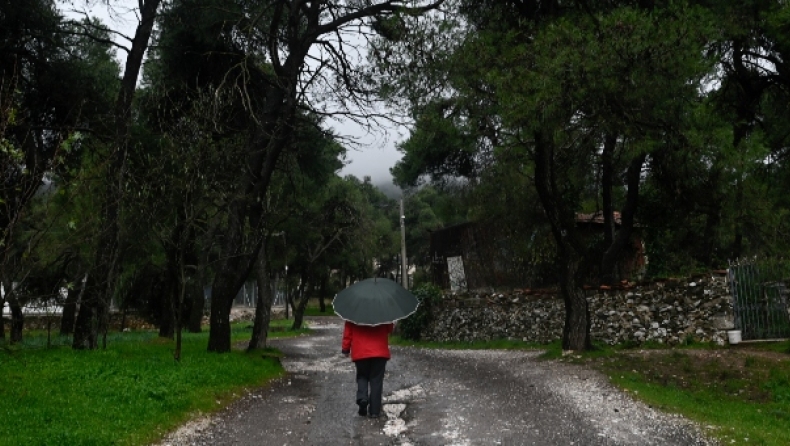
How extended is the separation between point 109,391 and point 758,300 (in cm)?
1432

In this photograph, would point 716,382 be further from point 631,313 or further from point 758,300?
point 631,313

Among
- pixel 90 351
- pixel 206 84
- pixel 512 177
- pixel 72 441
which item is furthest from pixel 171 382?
pixel 512 177

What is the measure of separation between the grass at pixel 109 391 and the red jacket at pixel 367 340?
2.28 m

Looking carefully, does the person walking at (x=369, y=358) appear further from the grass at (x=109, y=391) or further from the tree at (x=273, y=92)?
the tree at (x=273, y=92)

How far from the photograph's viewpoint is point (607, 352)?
16.9m

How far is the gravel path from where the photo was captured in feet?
27.3

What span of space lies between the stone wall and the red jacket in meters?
11.0

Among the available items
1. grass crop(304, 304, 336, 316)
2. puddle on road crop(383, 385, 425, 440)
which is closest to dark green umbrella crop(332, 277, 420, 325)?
puddle on road crop(383, 385, 425, 440)

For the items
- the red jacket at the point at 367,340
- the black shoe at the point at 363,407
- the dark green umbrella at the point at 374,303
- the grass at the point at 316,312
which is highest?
the dark green umbrella at the point at 374,303

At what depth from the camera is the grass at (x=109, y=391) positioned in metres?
7.90

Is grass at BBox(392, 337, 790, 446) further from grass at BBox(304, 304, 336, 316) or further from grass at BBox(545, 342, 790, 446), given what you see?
grass at BBox(304, 304, 336, 316)

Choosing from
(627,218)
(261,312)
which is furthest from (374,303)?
(627,218)

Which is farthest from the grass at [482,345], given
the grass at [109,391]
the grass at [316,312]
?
the grass at [316,312]

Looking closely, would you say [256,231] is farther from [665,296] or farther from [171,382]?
[665,296]
